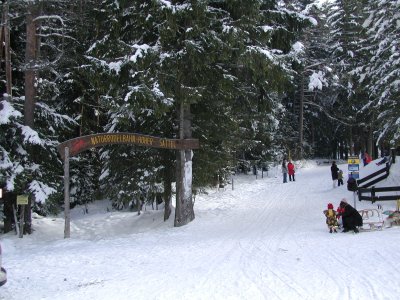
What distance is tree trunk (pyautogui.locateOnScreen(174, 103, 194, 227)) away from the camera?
56.5 feet

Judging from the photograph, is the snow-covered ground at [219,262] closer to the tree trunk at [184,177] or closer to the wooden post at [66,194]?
the tree trunk at [184,177]

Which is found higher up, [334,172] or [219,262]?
[334,172]

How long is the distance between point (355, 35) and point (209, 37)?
87.3ft

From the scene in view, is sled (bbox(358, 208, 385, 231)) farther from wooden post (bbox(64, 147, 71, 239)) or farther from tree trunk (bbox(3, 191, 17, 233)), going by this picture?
tree trunk (bbox(3, 191, 17, 233))

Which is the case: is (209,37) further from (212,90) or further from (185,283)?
(185,283)

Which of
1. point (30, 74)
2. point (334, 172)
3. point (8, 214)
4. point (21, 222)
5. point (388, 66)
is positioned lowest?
point (21, 222)

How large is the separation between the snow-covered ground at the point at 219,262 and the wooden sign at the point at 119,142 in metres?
3.20

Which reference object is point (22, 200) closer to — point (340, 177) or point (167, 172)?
point (167, 172)

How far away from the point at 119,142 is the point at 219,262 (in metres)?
7.81

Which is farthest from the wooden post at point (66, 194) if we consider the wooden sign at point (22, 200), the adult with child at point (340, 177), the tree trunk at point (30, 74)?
the adult with child at point (340, 177)

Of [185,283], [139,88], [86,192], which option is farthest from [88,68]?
[86,192]

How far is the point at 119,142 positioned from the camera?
16234 mm

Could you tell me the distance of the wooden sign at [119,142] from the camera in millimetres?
15328

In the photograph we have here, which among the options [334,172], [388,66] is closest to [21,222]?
[334,172]
